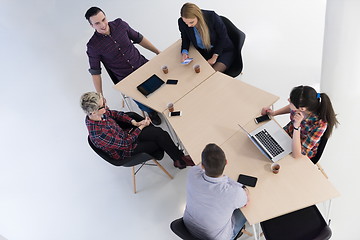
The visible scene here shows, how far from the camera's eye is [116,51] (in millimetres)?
3469

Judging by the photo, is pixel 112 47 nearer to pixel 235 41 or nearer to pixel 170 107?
pixel 170 107

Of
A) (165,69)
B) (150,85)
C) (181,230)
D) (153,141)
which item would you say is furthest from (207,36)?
(181,230)

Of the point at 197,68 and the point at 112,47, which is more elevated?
the point at 112,47

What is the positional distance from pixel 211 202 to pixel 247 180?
454 mm

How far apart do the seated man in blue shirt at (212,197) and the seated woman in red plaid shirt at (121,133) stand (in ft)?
3.24

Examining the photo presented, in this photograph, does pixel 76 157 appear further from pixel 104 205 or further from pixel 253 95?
pixel 253 95

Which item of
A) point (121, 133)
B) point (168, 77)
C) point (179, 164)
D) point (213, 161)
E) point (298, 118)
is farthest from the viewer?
point (179, 164)

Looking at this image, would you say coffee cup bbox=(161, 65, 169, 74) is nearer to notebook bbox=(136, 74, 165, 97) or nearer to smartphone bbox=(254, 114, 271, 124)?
notebook bbox=(136, 74, 165, 97)

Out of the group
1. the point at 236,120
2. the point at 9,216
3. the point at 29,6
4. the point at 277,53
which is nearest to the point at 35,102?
the point at 9,216

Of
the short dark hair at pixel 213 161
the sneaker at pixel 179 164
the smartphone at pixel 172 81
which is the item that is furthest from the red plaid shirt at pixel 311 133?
the sneaker at pixel 179 164

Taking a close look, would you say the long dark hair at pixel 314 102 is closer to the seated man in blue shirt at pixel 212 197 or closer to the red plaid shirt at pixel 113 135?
the seated man in blue shirt at pixel 212 197

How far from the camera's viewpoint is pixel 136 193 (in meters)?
3.43

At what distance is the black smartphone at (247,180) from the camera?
2.39 metres

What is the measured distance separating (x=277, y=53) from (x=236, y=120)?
176cm
